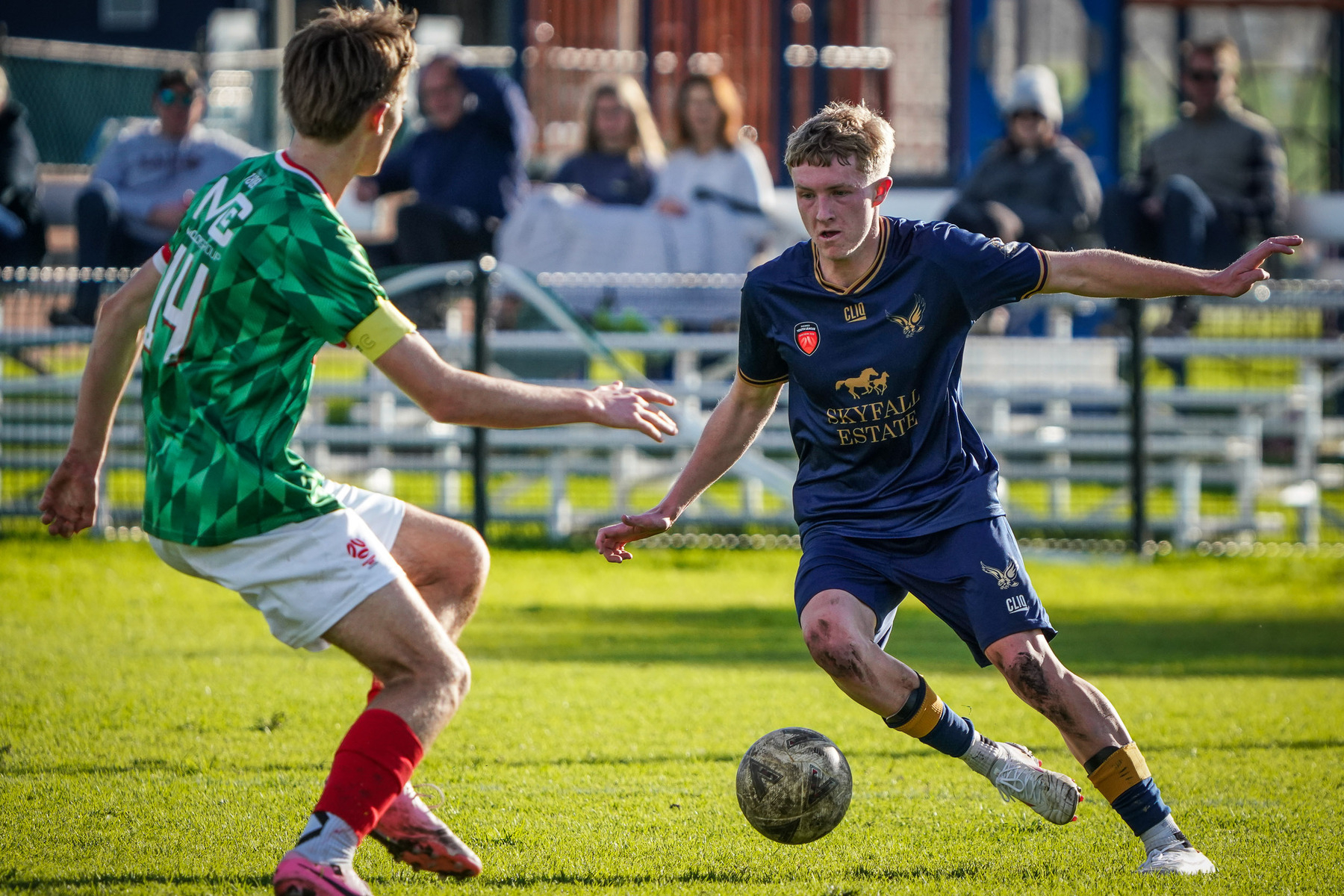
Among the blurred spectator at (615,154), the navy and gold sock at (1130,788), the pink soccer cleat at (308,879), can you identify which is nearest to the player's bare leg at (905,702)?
the navy and gold sock at (1130,788)

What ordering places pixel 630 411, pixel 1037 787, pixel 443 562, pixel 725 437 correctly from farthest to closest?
pixel 725 437, pixel 1037 787, pixel 443 562, pixel 630 411

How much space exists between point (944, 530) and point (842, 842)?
988 mm

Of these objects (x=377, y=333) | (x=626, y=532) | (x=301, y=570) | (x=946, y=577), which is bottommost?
(x=946, y=577)

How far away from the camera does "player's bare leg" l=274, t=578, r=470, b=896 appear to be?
3574mm

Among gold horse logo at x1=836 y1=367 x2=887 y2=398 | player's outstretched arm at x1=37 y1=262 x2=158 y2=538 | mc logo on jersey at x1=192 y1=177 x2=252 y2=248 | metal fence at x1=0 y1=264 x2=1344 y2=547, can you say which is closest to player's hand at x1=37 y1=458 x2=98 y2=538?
player's outstretched arm at x1=37 y1=262 x2=158 y2=538

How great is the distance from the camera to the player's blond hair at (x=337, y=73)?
372 cm

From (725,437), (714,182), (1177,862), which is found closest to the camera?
(1177,862)

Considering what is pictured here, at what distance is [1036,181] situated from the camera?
11930mm

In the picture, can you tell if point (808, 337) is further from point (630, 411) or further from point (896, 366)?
point (630, 411)

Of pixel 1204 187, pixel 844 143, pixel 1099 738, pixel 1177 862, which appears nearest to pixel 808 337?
pixel 844 143

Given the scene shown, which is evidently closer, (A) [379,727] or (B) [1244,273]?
(A) [379,727]

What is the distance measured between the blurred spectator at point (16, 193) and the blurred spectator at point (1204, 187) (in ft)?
27.4

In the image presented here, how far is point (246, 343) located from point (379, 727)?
98 centimetres

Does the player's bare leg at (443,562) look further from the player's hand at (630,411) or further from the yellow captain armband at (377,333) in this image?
the yellow captain armband at (377,333)
